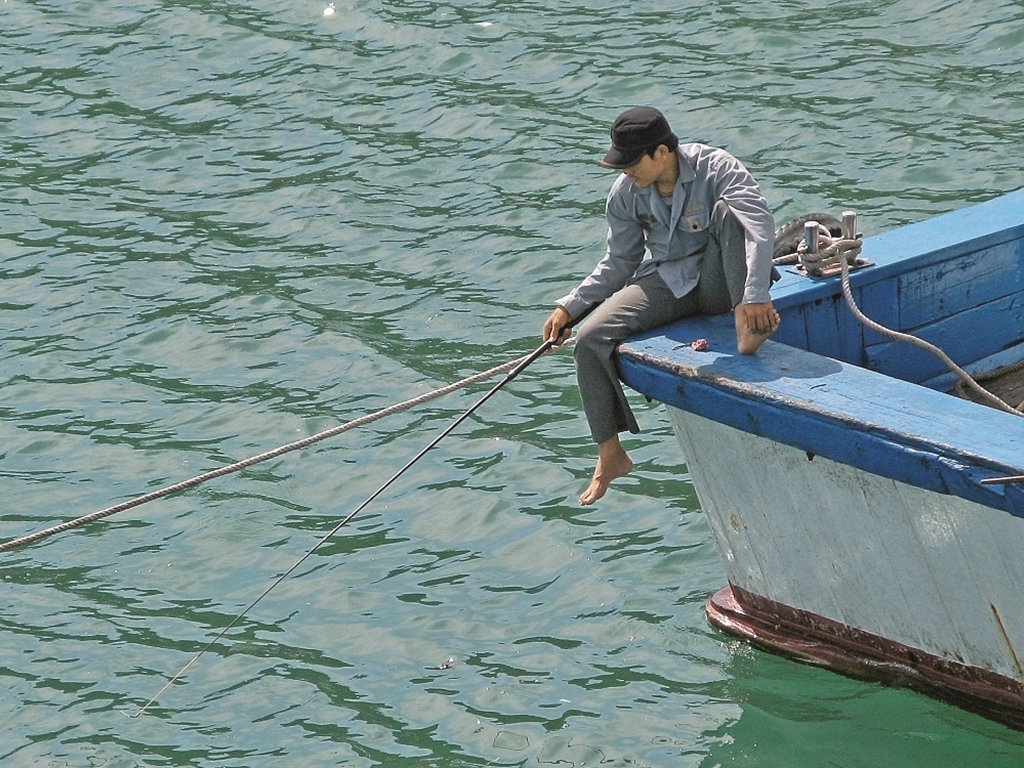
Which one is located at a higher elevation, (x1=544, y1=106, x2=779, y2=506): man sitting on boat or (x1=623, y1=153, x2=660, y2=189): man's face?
(x1=623, y1=153, x2=660, y2=189): man's face

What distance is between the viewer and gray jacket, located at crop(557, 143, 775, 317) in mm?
4668

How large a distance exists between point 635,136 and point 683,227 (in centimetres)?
36

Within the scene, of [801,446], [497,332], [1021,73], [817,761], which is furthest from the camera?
[1021,73]

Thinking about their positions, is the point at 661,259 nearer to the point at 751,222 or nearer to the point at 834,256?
the point at 751,222

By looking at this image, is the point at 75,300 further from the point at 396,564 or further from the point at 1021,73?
the point at 1021,73

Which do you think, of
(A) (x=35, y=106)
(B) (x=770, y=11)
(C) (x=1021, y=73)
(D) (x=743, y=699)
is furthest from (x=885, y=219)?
(A) (x=35, y=106)

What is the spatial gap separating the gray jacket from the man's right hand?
0.13ft

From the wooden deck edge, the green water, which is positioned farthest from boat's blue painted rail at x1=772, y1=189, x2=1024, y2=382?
the green water

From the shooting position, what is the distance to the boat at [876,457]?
168 inches

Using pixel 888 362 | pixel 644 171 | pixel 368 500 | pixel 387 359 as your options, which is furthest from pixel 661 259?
pixel 387 359

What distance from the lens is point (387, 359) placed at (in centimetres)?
743

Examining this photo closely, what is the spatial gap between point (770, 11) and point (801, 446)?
22.7 feet

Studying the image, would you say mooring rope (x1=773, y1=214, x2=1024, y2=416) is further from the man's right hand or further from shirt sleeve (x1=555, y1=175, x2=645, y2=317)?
the man's right hand

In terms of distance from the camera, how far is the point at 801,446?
4.45 metres
